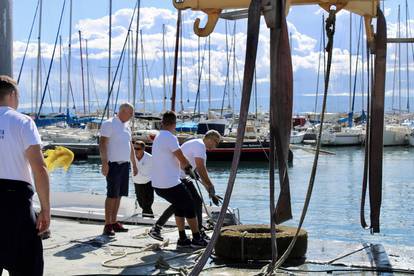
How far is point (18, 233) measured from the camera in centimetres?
464

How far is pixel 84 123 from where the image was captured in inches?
2445

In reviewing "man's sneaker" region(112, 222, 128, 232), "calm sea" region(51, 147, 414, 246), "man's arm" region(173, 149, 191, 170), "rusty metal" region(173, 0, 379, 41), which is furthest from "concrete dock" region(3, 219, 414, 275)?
"calm sea" region(51, 147, 414, 246)

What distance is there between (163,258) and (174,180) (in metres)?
1.18

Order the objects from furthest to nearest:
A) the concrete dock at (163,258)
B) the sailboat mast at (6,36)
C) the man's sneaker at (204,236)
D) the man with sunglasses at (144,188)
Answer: the man with sunglasses at (144,188)
the man's sneaker at (204,236)
the concrete dock at (163,258)
the sailboat mast at (6,36)

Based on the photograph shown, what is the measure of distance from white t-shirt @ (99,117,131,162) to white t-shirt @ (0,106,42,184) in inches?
158

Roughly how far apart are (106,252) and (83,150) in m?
37.8

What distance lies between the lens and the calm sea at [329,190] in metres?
17.1

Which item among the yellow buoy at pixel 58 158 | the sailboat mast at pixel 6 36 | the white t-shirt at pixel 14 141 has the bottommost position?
the yellow buoy at pixel 58 158

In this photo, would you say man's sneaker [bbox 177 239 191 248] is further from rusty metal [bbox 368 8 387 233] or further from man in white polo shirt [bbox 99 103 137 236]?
rusty metal [bbox 368 8 387 233]

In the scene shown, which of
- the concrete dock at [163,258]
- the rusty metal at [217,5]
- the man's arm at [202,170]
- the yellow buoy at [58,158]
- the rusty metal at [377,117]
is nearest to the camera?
the rusty metal at [377,117]

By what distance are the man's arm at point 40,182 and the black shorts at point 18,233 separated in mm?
89

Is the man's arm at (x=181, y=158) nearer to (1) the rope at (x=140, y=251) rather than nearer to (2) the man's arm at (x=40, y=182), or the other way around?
(1) the rope at (x=140, y=251)

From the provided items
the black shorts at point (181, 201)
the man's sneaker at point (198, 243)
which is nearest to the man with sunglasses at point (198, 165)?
the man's sneaker at point (198, 243)

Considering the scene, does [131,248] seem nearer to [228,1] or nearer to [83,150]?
[228,1]
